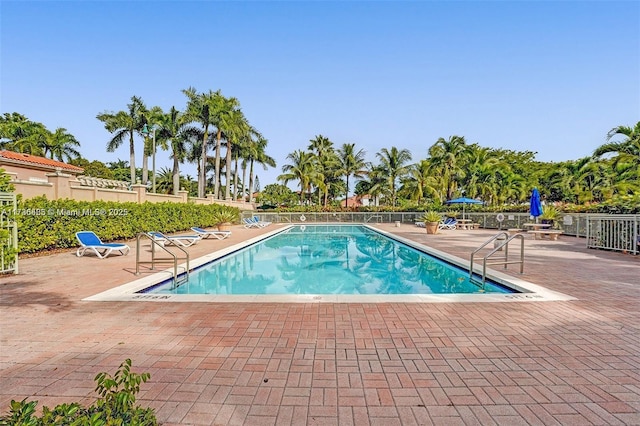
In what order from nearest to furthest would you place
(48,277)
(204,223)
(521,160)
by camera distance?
(48,277)
(204,223)
(521,160)

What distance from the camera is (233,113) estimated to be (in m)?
31.4

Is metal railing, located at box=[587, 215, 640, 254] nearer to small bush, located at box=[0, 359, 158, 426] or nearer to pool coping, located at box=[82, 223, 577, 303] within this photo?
pool coping, located at box=[82, 223, 577, 303]

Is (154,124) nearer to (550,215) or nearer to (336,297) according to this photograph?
(550,215)

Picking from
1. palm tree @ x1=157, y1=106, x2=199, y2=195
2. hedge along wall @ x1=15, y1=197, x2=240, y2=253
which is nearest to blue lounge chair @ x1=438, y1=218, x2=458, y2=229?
hedge along wall @ x1=15, y1=197, x2=240, y2=253

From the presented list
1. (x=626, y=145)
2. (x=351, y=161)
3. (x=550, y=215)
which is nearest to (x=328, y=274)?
(x=626, y=145)

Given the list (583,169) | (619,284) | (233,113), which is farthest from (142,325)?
(583,169)

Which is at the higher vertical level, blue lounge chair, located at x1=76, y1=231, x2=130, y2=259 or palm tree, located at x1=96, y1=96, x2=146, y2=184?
palm tree, located at x1=96, y1=96, x2=146, y2=184

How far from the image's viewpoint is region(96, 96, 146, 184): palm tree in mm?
34844

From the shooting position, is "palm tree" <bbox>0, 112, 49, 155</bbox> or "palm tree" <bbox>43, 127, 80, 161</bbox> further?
"palm tree" <bbox>43, 127, 80, 161</bbox>

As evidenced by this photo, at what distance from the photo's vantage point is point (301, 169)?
37281mm

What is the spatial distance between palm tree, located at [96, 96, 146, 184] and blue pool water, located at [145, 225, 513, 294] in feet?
96.8

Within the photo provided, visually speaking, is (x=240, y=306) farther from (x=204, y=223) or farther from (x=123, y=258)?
(x=204, y=223)

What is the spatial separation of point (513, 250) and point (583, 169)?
77.0 feet

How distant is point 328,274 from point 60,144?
43.0 m
